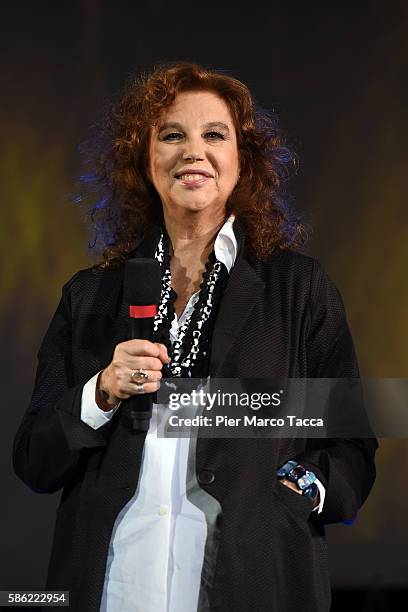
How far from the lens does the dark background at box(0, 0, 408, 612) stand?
253 centimetres

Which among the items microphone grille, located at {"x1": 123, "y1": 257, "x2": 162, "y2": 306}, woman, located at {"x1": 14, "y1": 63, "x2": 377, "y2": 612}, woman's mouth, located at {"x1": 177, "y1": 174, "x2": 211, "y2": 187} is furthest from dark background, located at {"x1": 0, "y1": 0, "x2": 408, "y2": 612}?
microphone grille, located at {"x1": 123, "y1": 257, "x2": 162, "y2": 306}

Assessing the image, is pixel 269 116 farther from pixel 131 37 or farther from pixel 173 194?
pixel 131 37

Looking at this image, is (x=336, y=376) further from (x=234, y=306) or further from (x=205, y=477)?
(x=205, y=477)

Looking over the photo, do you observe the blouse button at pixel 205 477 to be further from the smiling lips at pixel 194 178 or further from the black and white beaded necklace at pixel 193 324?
the smiling lips at pixel 194 178

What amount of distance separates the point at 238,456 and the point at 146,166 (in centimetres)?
74

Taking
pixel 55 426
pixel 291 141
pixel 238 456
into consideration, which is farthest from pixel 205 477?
pixel 291 141

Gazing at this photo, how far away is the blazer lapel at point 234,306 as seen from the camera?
1.79 metres

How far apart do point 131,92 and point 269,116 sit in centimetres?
34

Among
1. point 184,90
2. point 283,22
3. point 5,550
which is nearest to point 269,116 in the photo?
point 184,90

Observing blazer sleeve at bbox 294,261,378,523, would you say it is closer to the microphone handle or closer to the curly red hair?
the curly red hair

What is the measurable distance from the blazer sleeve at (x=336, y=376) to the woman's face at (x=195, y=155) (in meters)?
0.28

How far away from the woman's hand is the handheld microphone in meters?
0.02

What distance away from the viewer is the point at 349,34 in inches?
100

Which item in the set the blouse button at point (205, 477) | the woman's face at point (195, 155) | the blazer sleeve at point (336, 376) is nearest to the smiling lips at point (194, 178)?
the woman's face at point (195, 155)
